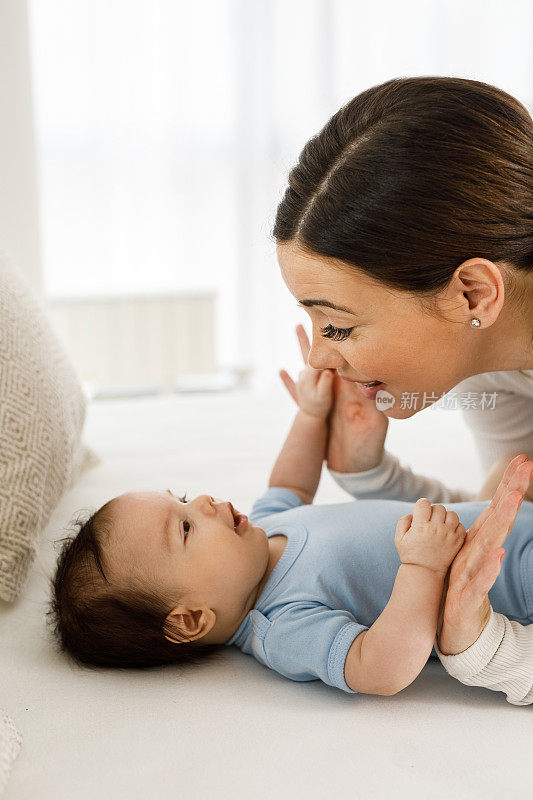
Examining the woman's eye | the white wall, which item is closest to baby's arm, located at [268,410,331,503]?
the woman's eye

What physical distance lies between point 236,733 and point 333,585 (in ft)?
0.86

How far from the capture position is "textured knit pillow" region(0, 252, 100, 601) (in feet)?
3.48

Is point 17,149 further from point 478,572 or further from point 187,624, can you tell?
point 478,572

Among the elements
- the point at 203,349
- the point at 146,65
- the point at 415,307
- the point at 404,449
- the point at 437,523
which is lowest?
the point at 203,349

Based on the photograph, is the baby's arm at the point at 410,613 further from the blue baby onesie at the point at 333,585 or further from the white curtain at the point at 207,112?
the white curtain at the point at 207,112

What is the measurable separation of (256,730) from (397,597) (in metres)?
0.21

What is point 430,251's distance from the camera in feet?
3.10

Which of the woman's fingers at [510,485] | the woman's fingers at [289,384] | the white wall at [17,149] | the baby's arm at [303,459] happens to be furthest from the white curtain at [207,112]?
the woman's fingers at [510,485]

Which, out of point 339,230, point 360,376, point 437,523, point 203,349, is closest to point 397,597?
point 437,523

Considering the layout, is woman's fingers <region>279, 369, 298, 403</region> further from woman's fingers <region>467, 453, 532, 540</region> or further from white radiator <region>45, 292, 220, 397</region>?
white radiator <region>45, 292, 220, 397</region>

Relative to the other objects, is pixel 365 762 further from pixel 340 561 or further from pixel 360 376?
pixel 360 376

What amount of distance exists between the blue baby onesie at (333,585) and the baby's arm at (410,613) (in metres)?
0.04

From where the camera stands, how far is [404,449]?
1870 millimetres

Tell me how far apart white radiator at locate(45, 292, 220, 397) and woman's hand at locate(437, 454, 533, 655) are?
2.73 m
